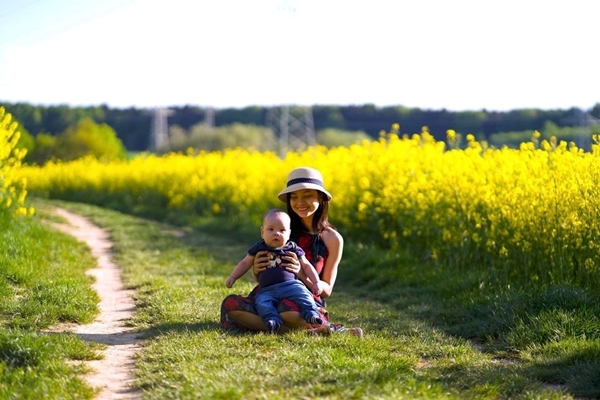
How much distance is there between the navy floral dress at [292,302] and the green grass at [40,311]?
115 cm

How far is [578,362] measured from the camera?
620 cm

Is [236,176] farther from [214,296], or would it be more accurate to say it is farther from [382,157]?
[214,296]

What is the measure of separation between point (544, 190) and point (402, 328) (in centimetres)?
246

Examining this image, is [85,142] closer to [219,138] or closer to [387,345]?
[219,138]

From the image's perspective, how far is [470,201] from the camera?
1080cm

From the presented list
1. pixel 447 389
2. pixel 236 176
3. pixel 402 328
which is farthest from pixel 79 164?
pixel 447 389

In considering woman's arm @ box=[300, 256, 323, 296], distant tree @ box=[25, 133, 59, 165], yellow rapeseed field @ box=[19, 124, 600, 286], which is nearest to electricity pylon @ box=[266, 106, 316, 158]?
distant tree @ box=[25, 133, 59, 165]

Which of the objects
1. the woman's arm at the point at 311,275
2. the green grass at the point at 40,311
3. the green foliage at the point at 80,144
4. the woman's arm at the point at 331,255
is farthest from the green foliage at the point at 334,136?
the woman's arm at the point at 311,275

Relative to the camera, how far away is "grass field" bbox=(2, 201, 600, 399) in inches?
Result: 207

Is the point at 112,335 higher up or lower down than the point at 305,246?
lower down

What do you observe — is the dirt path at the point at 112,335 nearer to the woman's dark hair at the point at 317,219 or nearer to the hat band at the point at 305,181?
the woman's dark hair at the point at 317,219

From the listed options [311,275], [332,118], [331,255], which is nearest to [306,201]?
[331,255]

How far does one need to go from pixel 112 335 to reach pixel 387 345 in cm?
224

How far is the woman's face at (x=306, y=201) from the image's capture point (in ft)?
24.4
